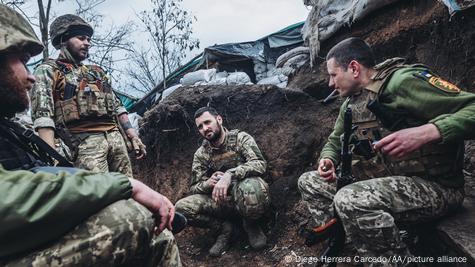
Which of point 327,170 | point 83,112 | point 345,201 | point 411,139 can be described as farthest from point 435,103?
point 83,112

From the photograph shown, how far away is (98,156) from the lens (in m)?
3.05

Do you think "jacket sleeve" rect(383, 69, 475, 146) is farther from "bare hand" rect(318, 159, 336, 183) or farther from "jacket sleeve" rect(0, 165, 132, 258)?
"jacket sleeve" rect(0, 165, 132, 258)

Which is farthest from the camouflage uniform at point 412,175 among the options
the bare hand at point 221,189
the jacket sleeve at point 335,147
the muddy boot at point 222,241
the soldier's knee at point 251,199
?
the muddy boot at point 222,241

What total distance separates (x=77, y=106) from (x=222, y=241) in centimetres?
210

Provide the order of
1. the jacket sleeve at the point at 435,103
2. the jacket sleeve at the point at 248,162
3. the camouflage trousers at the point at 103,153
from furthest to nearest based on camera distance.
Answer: the jacket sleeve at the point at 248,162
the camouflage trousers at the point at 103,153
the jacket sleeve at the point at 435,103

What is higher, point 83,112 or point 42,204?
point 83,112

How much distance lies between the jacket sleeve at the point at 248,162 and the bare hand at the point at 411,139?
6.01ft

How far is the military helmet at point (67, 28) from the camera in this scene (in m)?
3.21

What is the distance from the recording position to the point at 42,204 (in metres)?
1.04

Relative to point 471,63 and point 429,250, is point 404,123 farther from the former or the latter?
point 471,63

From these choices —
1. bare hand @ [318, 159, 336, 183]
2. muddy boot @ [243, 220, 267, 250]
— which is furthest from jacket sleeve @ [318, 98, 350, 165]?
muddy boot @ [243, 220, 267, 250]

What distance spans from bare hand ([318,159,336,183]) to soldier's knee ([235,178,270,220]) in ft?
2.92

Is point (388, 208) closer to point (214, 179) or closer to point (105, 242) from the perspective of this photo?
point (105, 242)

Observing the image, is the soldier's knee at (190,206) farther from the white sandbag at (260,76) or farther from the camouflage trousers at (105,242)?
the white sandbag at (260,76)
